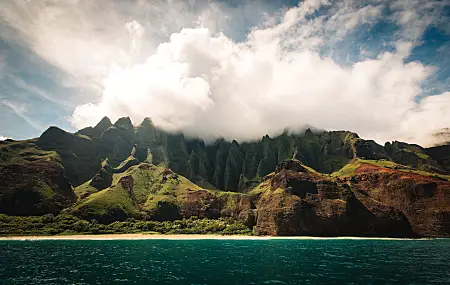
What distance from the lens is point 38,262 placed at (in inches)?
3211

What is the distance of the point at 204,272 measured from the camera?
67.4m

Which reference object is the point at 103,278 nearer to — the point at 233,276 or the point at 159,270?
the point at 159,270

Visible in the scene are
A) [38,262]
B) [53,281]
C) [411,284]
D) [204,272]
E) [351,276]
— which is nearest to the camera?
[411,284]

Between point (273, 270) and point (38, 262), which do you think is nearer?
point (273, 270)

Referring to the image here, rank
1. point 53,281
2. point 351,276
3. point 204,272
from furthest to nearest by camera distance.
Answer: point 204,272 < point 351,276 < point 53,281

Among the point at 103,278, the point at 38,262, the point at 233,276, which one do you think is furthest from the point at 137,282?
the point at 38,262

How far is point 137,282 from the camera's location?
185 ft

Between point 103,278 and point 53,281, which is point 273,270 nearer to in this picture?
point 103,278

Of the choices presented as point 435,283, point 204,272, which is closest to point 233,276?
point 204,272

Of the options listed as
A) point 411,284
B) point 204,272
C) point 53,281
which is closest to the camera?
point 411,284

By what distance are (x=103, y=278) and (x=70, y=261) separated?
32.6 m

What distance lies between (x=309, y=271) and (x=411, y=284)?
2176 cm

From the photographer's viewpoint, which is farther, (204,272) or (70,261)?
(70,261)

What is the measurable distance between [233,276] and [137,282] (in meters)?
21.2
